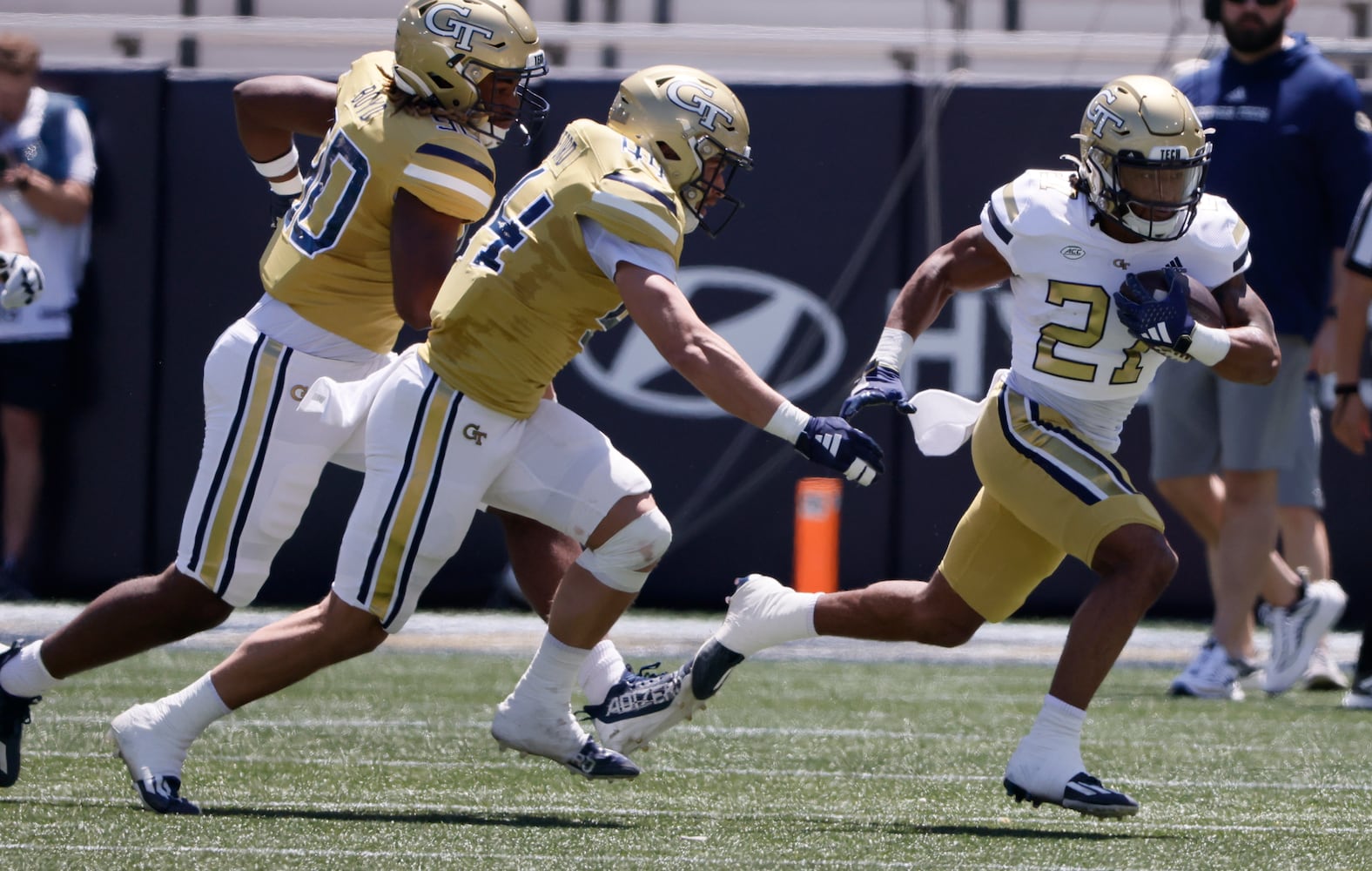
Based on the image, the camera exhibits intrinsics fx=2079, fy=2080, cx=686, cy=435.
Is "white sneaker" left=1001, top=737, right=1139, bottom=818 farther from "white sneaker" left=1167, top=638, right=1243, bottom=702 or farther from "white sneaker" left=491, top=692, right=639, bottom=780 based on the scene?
"white sneaker" left=1167, top=638, right=1243, bottom=702

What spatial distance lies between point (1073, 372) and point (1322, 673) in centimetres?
265

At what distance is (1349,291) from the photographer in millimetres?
→ 6250

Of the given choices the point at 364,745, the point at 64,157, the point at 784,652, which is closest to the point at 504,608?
the point at 784,652

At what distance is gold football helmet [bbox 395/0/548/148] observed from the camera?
4.39m

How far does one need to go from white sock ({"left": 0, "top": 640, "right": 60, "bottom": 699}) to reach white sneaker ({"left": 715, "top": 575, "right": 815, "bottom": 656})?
141cm

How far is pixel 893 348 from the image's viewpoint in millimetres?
4445

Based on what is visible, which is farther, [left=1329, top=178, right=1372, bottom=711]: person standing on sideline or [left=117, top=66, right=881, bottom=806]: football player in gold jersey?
[left=1329, top=178, right=1372, bottom=711]: person standing on sideline

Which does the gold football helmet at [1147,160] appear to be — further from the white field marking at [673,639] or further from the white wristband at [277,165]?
the white field marking at [673,639]

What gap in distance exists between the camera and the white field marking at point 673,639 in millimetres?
Result: 7273

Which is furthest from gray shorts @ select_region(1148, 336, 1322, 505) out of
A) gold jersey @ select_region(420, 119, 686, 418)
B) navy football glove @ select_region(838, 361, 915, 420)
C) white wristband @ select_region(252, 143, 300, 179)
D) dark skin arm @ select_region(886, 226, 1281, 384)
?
white wristband @ select_region(252, 143, 300, 179)

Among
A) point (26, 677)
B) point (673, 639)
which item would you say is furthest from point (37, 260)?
point (26, 677)

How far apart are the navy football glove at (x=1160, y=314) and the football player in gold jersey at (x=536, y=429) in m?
0.84

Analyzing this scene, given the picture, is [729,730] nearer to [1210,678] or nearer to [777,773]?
[777,773]

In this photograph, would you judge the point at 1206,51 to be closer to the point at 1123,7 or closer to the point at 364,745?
the point at 1123,7
